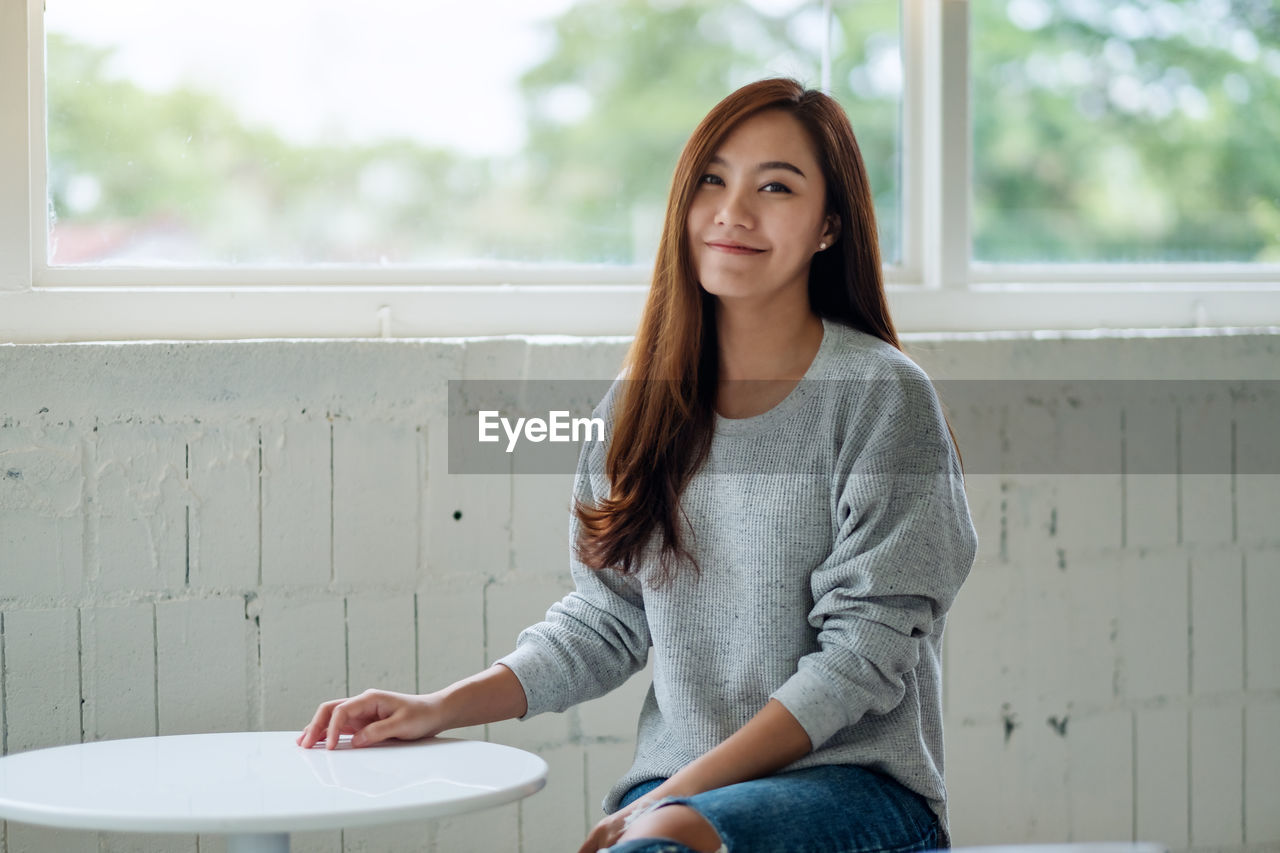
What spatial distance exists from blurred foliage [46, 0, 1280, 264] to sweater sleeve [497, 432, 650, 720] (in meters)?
0.65

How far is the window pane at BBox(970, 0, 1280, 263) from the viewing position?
7.89 feet

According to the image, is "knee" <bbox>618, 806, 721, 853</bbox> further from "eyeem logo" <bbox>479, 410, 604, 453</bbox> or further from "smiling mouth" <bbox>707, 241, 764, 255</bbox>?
"eyeem logo" <bbox>479, 410, 604, 453</bbox>

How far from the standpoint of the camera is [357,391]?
6.47 ft

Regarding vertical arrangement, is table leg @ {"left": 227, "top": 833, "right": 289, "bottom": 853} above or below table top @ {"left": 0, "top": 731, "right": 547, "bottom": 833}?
below

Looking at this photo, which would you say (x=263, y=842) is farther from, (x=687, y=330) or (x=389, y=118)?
(x=389, y=118)

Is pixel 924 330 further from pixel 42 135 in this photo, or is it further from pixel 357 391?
pixel 42 135

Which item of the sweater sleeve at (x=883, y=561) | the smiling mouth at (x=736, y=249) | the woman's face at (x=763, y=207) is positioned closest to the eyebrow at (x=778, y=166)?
the woman's face at (x=763, y=207)

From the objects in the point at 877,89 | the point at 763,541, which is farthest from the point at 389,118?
the point at 763,541

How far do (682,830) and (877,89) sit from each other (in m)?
1.54

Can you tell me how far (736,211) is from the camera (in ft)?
5.31

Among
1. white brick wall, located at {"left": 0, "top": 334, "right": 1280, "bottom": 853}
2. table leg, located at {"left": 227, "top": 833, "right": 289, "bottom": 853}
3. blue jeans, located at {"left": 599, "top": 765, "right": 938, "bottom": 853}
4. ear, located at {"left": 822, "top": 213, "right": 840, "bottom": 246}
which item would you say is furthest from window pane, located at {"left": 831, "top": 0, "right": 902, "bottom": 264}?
table leg, located at {"left": 227, "top": 833, "right": 289, "bottom": 853}

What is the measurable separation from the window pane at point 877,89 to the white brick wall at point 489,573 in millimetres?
342

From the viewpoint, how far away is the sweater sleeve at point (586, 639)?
1.63 meters

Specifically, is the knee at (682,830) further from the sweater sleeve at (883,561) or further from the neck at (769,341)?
the neck at (769,341)
